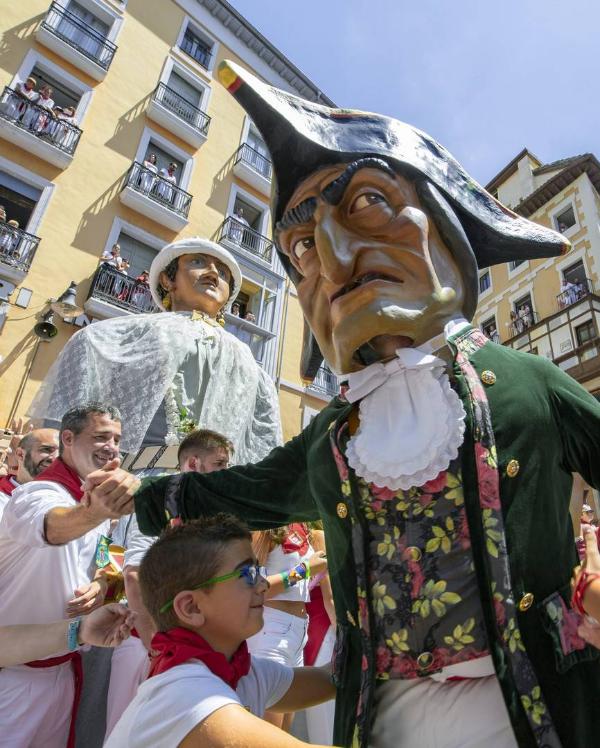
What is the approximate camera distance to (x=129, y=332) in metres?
3.44

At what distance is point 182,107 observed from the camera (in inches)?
514

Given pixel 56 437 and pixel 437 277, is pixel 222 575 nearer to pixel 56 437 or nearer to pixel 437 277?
pixel 437 277

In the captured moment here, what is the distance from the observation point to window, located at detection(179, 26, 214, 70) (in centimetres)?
1393

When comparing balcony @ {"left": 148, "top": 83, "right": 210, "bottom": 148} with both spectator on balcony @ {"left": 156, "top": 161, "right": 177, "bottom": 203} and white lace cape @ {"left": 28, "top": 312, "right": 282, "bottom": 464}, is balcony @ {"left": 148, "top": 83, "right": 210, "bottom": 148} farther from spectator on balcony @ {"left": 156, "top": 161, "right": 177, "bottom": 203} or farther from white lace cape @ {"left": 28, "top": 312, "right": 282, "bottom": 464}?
white lace cape @ {"left": 28, "top": 312, "right": 282, "bottom": 464}

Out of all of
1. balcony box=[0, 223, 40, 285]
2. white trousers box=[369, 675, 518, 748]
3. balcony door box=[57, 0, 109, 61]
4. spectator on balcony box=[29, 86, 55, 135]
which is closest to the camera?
white trousers box=[369, 675, 518, 748]

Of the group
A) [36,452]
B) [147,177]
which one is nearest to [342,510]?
[36,452]

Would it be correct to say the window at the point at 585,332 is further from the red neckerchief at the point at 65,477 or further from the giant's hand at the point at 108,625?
the giant's hand at the point at 108,625

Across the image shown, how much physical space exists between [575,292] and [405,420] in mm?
17108

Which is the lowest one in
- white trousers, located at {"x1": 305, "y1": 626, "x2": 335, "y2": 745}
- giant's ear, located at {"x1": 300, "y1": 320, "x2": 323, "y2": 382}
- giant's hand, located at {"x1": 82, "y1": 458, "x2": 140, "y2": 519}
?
white trousers, located at {"x1": 305, "y1": 626, "x2": 335, "y2": 745}

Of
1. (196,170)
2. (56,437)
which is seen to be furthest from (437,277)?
(196,170)

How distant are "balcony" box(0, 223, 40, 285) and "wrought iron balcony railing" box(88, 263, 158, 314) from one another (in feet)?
3.75

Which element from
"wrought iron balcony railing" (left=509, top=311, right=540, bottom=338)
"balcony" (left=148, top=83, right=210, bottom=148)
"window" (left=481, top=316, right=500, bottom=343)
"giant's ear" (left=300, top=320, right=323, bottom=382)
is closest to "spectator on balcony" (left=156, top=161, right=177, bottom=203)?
"balcony" (left=148, top=83, right=210, bottom=148)

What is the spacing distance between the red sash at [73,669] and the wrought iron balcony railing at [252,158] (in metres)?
12.9

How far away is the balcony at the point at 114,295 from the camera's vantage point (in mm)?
9734
